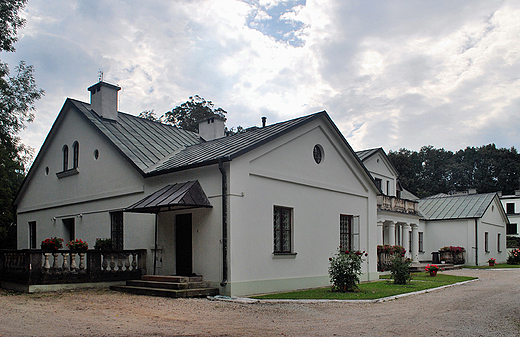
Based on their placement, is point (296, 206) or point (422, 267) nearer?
point (296, 206)

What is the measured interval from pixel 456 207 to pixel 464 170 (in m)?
40.2

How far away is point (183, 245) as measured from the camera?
43.4 ft

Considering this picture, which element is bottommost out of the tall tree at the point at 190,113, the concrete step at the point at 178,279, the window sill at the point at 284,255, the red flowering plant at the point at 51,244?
the concrete step at the point at 178,279

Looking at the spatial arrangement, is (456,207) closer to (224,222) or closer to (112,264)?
(224,222)

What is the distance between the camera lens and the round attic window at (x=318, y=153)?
50.9 feet

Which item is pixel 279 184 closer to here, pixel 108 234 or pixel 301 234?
pixel 301 234

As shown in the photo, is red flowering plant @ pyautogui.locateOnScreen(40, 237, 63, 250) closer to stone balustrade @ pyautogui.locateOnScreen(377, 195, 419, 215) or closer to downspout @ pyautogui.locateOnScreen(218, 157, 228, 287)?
downspout @ pyautogui.locateOnScreen(218, 157, 228, 287)

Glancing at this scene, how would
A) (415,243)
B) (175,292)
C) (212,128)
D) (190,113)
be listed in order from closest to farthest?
(175,292), (212,128), (415,243), (190,113)

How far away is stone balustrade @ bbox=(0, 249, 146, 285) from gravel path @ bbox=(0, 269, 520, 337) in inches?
29.0

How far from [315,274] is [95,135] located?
30.8 ft

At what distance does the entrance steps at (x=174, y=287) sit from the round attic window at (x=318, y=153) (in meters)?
5.76

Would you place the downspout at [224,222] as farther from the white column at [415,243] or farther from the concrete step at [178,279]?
the white column at [415,243]

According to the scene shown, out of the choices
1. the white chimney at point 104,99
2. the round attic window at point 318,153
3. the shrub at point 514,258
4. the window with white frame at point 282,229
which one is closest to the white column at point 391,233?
the shrub at point 514,258

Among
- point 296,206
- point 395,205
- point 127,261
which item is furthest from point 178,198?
point 395,205
